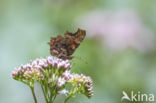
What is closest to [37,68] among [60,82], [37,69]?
[37,69]

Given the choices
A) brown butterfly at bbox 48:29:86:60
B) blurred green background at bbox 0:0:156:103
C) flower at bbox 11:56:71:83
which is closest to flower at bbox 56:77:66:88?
flower at bbox 11:56:71:83

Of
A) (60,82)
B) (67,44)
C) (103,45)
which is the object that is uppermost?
(103,45)

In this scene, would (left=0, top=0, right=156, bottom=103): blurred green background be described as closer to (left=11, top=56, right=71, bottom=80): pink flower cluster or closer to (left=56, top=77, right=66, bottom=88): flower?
(left=11, top=56, right=71, bottom=80): pink flower cluster

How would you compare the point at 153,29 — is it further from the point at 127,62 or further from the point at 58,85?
the point at 58,85

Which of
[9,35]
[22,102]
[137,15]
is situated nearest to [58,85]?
[137,15]

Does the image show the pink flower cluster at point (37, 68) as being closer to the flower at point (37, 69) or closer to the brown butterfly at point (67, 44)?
the flower at point (37, 69)

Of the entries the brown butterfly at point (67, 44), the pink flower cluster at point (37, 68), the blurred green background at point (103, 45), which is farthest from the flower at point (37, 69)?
the blurred green background at point (103, 45)

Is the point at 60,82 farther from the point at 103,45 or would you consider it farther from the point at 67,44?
the point at 103,45
